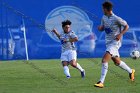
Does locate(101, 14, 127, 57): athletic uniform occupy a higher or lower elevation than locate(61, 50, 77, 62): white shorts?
higher

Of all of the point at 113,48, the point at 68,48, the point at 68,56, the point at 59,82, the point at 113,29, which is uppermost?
the point at 113,29

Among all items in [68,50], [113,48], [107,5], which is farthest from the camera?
[68,50]

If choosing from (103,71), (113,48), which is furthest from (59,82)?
(113,48)

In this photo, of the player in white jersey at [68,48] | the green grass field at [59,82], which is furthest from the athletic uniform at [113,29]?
Answer: the player in white jersey at [68,48]

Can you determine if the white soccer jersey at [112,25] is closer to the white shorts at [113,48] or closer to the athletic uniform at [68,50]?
the white shorts at [113,48]

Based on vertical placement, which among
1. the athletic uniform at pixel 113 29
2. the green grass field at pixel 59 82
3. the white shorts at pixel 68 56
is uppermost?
the athletic uniform at pixel 113 29

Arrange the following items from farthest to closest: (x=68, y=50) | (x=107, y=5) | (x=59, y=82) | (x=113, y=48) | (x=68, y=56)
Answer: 1. (x=68, y=50)
2. (x=68, y=56)
3. (x=59, y=82)
4. (x=113, y=48)
5. (x=107, y=5)

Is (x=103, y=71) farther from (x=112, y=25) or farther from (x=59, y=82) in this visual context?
(x=59, y=82)

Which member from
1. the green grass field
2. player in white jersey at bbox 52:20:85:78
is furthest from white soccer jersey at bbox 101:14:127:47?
player in white jersey at bbox 52:20:85:78

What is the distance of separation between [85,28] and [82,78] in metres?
9.52

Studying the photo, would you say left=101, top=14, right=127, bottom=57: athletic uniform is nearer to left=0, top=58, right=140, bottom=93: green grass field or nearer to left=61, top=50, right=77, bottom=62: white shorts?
left=0, top=58, right=140, bottom=93: green grass field

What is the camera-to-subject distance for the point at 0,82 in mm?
13977

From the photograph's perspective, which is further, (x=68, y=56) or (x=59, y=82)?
(x=68, y=56)

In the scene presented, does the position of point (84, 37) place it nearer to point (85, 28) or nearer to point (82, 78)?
point (85, 28)
